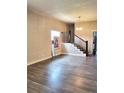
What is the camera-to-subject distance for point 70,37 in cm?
1078

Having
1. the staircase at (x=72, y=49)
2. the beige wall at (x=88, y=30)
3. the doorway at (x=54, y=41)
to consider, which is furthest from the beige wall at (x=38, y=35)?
the beige wall at (x=88, y=30)

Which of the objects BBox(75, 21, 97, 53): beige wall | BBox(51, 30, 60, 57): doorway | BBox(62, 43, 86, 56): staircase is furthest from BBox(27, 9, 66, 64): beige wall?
BBox(75, 21, 97, 53): beige wall

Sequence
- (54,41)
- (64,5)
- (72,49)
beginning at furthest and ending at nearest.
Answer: (72,49), (54,41), (64,5)

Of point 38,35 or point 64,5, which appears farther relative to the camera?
point 38,35

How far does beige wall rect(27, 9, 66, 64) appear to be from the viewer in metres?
5.90

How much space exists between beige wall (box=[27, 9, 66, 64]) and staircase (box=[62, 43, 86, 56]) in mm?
2116

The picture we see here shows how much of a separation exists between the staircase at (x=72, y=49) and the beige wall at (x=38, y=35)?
2.12 m

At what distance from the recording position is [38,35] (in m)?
6.63

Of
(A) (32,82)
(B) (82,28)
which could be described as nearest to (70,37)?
(B) (82,28)

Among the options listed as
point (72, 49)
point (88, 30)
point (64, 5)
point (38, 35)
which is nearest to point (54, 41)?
point (72, 49)

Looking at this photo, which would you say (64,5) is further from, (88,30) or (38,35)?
(88,30)

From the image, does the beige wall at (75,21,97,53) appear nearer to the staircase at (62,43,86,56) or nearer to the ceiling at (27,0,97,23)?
the staircase at (62,43,86,56)

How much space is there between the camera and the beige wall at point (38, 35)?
5.90 metres

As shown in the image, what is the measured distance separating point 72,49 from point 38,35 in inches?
144
